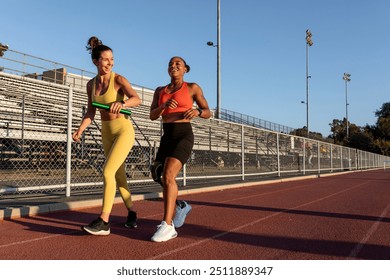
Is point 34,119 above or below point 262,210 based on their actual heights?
above

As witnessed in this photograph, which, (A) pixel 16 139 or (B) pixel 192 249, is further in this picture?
(A) pixel 16 139

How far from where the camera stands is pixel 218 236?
3.97 metres

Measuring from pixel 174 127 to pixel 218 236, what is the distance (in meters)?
1.25

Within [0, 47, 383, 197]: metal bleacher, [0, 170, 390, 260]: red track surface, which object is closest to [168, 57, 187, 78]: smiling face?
[0, 170, 390, 260]: red track surface

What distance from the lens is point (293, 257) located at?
3107 mm

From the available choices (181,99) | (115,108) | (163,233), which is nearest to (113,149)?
(115,108)

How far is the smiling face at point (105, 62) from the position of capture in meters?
4.03

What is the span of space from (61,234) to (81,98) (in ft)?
16.9

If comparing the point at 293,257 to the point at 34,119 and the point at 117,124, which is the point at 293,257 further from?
the point at 34,119

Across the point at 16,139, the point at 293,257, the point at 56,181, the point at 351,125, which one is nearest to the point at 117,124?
the point at 293,257

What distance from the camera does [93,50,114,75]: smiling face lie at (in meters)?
4.03

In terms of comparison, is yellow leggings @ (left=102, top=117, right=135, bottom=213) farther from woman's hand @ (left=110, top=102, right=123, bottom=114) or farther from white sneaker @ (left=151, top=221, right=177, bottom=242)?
white sneaker @ (left=151, top=221, right=177, bottom=242)

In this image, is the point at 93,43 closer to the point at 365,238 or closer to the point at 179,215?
the point at 179,215

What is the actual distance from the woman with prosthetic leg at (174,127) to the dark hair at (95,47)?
738mm
